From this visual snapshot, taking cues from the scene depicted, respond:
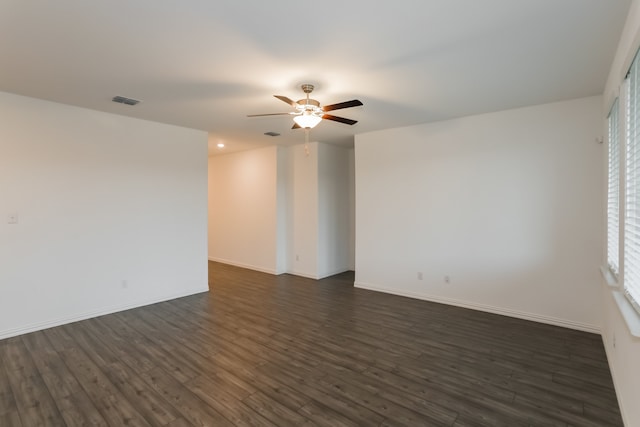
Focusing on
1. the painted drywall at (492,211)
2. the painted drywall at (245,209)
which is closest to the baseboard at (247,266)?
the painted drywall at (245,209)

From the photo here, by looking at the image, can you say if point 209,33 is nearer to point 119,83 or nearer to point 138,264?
point 119,83

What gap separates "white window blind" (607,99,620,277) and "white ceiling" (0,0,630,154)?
1.57ft

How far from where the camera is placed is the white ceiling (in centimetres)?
203

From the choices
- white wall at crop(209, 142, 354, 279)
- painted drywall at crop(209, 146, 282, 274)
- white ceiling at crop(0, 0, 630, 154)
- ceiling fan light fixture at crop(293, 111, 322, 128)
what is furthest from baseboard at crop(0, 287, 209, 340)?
ceiling fan light fixture at crop(293, 111, 322, 128)

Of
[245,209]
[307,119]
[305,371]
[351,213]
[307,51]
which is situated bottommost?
[305,371]

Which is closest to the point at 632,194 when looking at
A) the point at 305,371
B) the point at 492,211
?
the point at 492,211

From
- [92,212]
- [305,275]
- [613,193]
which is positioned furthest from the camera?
[305,275]

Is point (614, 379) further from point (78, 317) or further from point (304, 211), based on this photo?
point (78, 317)

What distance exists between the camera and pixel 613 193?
3.04 meters

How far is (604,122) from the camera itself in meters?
3.48

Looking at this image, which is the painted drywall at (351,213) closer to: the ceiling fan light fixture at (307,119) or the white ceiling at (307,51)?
the white ceiling at (307,51)

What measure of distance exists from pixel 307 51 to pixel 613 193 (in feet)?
10.0

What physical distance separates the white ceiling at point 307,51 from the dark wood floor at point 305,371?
8.58 ft

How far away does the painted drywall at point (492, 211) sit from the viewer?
12.2ft
